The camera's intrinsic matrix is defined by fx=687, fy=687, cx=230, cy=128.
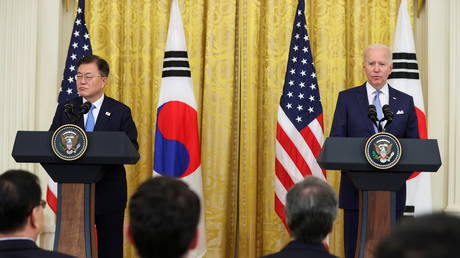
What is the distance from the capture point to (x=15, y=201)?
2.21m

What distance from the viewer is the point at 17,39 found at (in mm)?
6156

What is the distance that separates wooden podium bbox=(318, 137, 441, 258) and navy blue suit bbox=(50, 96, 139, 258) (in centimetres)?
134

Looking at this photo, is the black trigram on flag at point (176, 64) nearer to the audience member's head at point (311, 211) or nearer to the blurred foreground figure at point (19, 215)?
the audience member's head at point (311, 211)

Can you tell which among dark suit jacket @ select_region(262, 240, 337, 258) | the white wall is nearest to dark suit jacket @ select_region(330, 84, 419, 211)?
the white wall

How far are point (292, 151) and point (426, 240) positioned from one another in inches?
202

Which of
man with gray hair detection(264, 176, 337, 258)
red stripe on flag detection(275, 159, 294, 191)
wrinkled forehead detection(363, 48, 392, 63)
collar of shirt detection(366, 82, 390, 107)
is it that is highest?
wrinkled forehead detection(363, 48, 392, 63)

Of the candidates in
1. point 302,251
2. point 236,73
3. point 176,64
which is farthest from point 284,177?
point 302,251

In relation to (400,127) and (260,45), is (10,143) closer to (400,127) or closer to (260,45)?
(260,45)

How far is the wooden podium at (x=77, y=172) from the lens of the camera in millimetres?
3939

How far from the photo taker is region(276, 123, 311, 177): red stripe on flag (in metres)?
6.06

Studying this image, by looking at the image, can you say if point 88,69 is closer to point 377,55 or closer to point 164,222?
point 377,55

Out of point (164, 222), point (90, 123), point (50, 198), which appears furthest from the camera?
point (50, 198)

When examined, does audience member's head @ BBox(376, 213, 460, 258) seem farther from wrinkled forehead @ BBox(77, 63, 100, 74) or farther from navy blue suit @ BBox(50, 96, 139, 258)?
wrinkled forehead @ BBox(77, 63, 100, 74)

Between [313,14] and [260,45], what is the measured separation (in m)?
0.59
